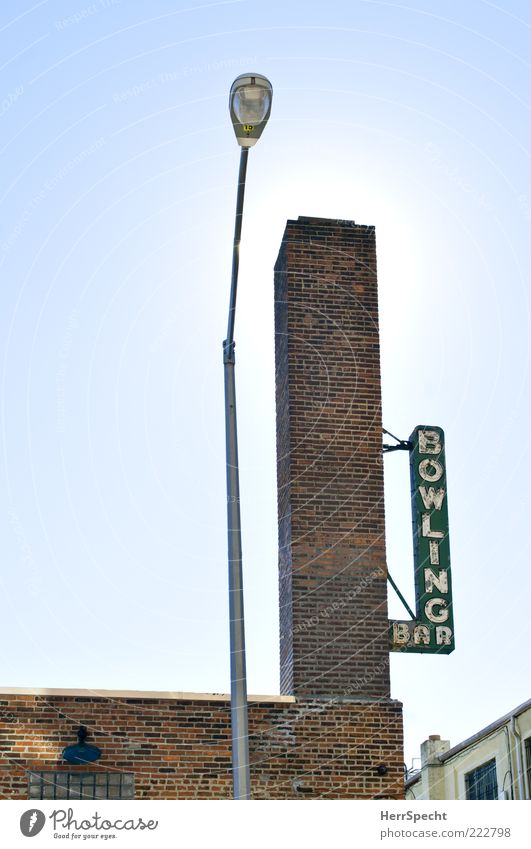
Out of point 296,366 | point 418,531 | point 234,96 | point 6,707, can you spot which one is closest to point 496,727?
point 418,531

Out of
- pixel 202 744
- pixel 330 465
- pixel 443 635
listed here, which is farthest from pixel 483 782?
pixel 202 744

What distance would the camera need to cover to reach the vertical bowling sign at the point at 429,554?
16875 mm

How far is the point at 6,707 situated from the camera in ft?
49.8

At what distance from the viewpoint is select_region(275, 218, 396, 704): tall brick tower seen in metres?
16.3

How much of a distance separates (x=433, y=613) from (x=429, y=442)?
7.69 ft

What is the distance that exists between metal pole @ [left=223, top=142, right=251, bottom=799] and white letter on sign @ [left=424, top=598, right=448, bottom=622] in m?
5.64

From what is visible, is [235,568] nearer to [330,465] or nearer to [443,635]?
[330,465]

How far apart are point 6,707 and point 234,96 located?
7484mm

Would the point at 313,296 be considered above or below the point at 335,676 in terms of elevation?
above

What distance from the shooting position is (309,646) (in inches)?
640

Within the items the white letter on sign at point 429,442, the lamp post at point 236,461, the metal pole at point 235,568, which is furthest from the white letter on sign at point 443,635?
the lamp post at point 236,461
